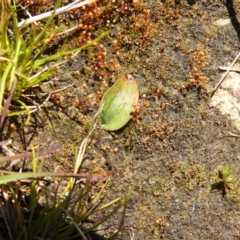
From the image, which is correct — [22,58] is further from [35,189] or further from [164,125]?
[164,125]

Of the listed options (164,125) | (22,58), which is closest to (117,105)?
(164,125)

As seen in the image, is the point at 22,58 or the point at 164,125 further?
the point at 164,125

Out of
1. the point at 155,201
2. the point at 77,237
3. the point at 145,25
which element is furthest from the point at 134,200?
the point at 145,25

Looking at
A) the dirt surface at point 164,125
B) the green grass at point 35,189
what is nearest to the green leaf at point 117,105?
the dirt surface at point 164,125

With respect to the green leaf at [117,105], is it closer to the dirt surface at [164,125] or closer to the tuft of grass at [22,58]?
the dirt surface at [164,125]

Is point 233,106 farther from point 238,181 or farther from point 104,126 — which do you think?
point 104,126

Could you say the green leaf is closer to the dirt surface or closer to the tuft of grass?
the dirt surface

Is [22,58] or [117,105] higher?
[22,58]
